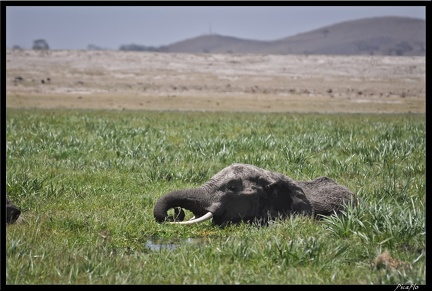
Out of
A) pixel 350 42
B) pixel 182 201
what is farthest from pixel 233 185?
pixel 350 42

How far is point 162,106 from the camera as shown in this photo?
3972 cm

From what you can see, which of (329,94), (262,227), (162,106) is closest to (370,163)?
(262,227)

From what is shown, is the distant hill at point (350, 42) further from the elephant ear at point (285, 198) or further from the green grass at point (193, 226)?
the elephant ear at point (285, 198)

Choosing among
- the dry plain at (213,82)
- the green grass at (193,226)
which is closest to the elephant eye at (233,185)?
the green grass at (193,226)

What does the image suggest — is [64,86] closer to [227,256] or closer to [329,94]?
[329,94]

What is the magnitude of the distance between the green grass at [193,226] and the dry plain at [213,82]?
21526 millimetres

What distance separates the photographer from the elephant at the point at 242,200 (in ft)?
28.8

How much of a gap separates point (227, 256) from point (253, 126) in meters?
13.8

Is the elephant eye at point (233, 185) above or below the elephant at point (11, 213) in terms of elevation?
above

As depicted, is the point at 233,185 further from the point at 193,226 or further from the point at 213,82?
the point at 213,82

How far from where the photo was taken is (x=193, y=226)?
29.3 feet

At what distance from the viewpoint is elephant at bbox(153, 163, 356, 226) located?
878 centimetres

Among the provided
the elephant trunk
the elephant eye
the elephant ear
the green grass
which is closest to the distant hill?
the green grass
